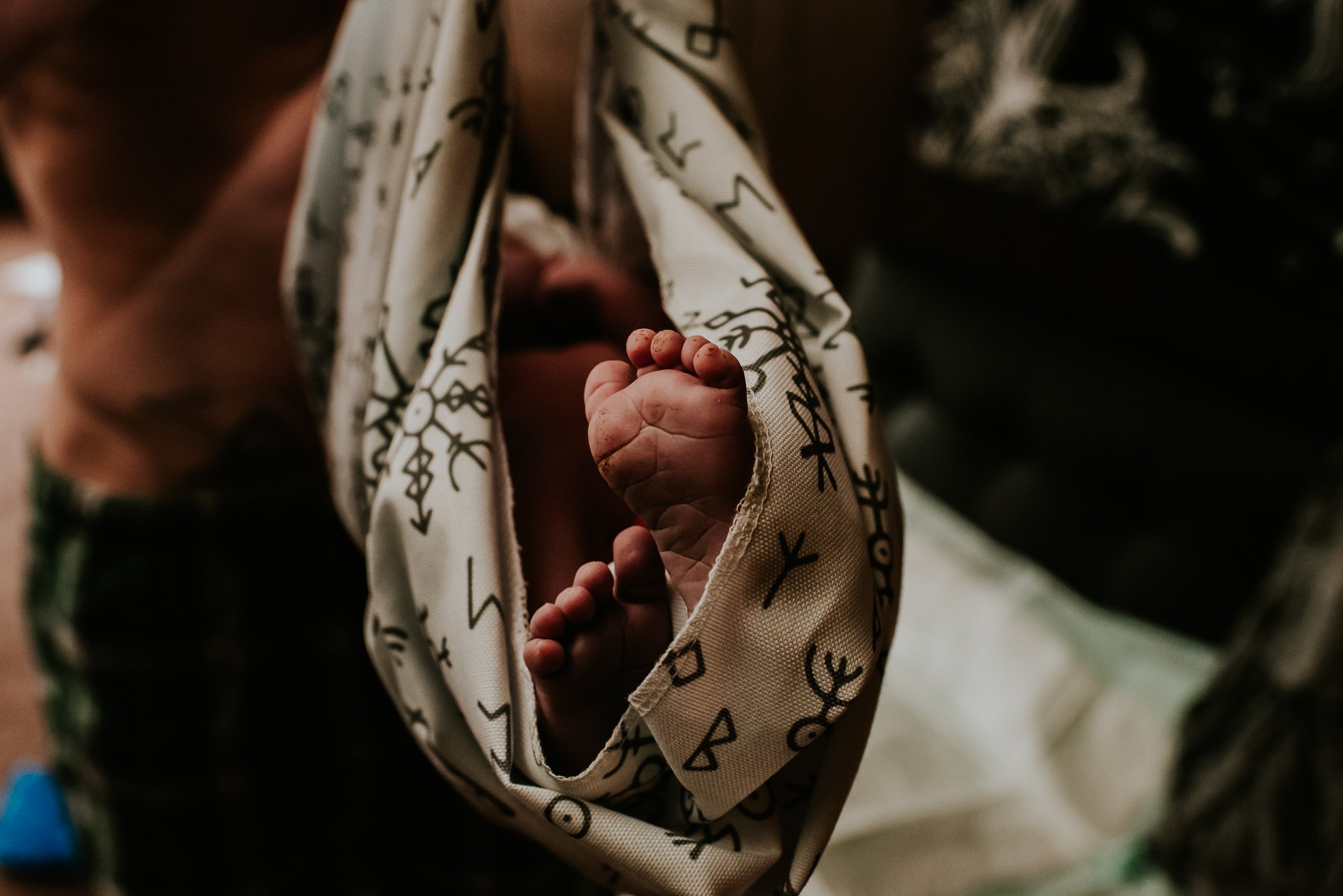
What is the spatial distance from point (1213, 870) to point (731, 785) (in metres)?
0.73

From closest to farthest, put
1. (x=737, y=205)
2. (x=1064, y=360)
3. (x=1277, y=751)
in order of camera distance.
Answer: (x=737, y=205)
(x=1277, y=751)
(x=1064, y=360)

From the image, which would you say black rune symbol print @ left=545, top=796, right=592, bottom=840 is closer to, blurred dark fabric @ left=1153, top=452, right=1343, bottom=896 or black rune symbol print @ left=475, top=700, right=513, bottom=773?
black rune symbol print @ left=475, top=700, right=513, bottom=773

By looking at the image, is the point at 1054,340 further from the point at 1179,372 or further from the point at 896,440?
the point at 896,440

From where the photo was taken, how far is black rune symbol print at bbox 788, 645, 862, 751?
24 centimetres

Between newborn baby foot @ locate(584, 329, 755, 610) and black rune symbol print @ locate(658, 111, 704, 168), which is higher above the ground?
black rune symbol print @ locate(658, 111, 704, 168)

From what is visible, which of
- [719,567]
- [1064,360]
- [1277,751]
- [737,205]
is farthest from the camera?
[1064,360]

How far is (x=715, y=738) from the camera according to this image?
0.24 metres

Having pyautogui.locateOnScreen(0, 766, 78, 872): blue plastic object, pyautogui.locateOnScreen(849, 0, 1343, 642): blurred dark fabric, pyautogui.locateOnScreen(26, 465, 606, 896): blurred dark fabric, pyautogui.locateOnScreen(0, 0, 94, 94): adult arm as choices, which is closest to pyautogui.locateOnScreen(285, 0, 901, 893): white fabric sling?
pyautogui.locateOnScreen(0, 0, 94, 94): adult arm

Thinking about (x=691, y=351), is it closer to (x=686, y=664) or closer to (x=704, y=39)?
(x=686, y=664)

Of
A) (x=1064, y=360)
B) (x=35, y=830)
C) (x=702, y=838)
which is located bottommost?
(x=35, y=830)

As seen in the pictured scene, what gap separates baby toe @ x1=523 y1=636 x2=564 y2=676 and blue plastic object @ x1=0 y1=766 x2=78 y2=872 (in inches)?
46.6

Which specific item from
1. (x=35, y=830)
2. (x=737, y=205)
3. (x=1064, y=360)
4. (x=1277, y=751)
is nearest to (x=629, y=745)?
(x=737, y=205)

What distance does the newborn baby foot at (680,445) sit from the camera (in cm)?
24

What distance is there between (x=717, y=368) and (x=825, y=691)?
0.10 m
